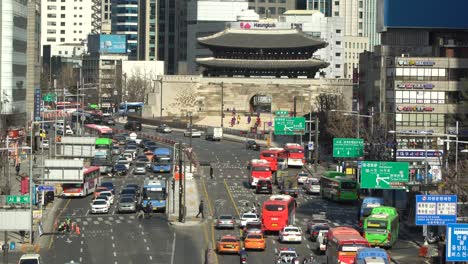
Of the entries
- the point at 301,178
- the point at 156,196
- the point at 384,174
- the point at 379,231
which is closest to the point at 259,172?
the point at 301,178

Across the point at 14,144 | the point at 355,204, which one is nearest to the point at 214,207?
the point at 355,204

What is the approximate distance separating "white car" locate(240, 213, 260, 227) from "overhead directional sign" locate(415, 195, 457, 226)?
63.2 ft

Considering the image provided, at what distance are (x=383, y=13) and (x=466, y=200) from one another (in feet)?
220

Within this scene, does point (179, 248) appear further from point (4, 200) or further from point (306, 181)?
point (306, 181)

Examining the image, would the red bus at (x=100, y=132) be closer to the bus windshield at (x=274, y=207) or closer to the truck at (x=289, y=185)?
the truck at (x=289, y=185)

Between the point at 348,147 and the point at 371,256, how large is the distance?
178 ft

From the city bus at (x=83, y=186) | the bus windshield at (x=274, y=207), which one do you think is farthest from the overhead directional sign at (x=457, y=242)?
the city bus at (x=83, y=186)

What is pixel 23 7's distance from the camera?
155000mm

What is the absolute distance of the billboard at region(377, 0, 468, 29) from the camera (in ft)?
502

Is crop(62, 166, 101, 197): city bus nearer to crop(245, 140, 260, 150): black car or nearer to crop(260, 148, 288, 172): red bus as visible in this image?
crop(260, 148, 288, 172): red bus

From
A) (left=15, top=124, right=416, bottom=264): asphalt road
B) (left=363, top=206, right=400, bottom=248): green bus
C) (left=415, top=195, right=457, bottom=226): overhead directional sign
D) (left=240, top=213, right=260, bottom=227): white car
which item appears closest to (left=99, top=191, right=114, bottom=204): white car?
(left=15, top=124, right=416, bottom=264): asphalt road

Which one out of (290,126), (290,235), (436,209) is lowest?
(290,235)

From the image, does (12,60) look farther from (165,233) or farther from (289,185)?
(165,233)

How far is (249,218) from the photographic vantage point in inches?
3883
